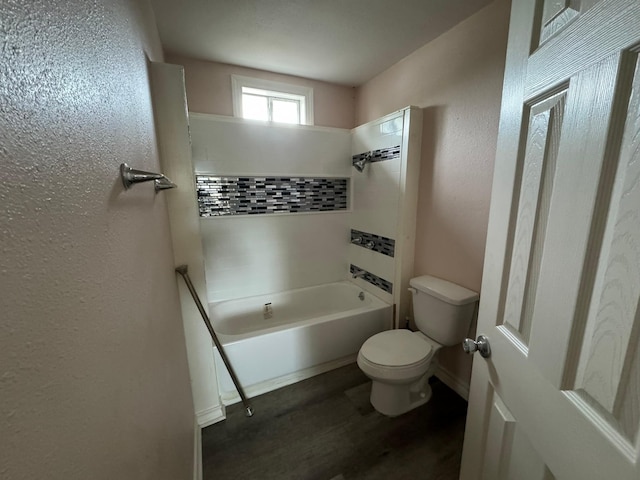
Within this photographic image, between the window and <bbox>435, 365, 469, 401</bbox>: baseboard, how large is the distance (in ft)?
7.96

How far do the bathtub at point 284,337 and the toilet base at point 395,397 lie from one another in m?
0.44

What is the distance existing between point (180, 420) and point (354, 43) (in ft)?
7.96

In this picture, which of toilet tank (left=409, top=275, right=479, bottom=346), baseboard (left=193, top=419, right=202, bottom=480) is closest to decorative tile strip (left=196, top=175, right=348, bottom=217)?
toilet tank (left=409, top=275, right=479, bottom=346)

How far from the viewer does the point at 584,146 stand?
1.49ft

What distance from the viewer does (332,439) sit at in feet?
4.85

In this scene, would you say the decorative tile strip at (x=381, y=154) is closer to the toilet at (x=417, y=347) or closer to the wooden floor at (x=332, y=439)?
the toilet at (x=417, y=347)

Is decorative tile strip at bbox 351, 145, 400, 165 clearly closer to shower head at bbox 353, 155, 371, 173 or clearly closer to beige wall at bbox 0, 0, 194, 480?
shower head at bbox 353, 155, 371, 173

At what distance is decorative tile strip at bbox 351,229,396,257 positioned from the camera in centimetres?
212

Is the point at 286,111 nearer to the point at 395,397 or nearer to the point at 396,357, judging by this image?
→ the point at 396,357

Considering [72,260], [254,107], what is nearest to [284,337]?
[72,260]

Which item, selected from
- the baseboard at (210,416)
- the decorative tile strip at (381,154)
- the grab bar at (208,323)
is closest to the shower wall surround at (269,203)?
the decorative tile strip at (381,154)

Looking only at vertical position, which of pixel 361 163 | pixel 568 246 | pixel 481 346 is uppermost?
pixel 361 163

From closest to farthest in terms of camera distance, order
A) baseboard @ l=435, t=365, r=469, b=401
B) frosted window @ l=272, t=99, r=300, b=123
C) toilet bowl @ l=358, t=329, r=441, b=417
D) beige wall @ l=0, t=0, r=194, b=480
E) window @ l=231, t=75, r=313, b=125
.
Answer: beige wall @ l=0, t=0, r=194, b=480, toilet bowl @ l=358, t=329, r=441, b=417, baseboard @ l=435, t=365, r=469, b=401, window @ l=231, t=75, r=313, b=125, frosted window @ l=272, t=99, r=300, b=123

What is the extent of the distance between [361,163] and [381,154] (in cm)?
26
